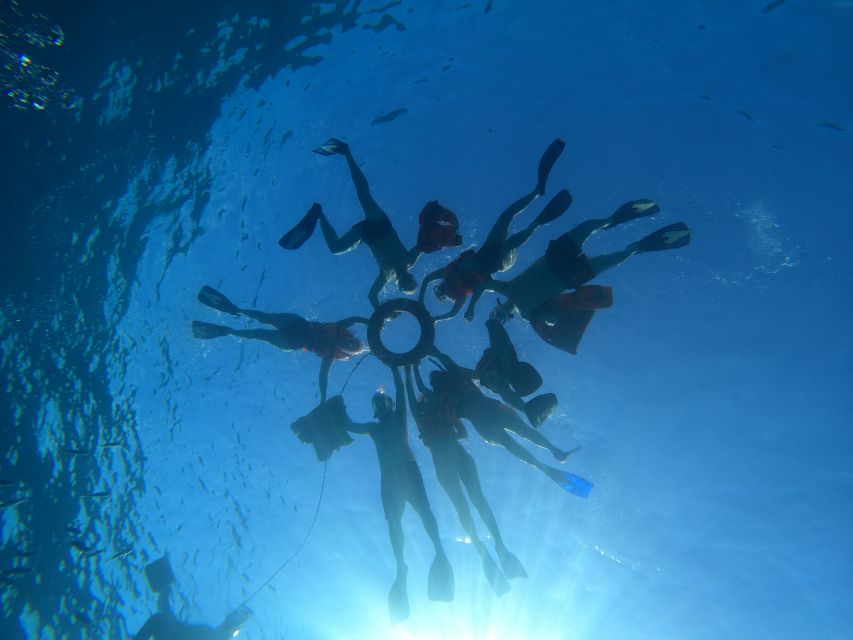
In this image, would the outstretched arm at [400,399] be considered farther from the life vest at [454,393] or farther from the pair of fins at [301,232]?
the pair of fins at [301,232]

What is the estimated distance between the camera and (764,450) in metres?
13.8

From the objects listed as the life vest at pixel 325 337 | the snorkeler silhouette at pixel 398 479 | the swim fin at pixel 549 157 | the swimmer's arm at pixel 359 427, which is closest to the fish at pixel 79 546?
the swimmer's arm at pixel 359 427

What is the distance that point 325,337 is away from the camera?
27.4 ft

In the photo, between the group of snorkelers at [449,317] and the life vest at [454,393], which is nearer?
the group of snorkelers at [449,317]

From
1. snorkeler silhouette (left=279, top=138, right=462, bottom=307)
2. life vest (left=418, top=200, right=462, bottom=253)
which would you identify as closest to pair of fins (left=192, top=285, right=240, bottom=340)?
snorkeler silhouette (left=279, top=138, right=462, bottom=307)

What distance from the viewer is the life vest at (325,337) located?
27.4 ft

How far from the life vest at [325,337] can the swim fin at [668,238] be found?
5494mm

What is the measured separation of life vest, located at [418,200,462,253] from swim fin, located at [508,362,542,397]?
7.92 ft

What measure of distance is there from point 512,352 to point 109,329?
15.1m

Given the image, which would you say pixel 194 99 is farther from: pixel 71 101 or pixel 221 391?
pixel 221 391

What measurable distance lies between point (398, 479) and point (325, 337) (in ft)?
11.2

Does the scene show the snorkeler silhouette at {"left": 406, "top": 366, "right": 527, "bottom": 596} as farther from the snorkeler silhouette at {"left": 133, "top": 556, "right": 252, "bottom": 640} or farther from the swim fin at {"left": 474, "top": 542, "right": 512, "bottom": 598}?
the snorkeler silhouette at {"left": 133, "top": 556, "right": 252, "bottom": 640}

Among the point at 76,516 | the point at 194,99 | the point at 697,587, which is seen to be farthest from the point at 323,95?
the point at 697,587

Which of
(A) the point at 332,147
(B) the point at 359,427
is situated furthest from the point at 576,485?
(A) the point at 332,147
